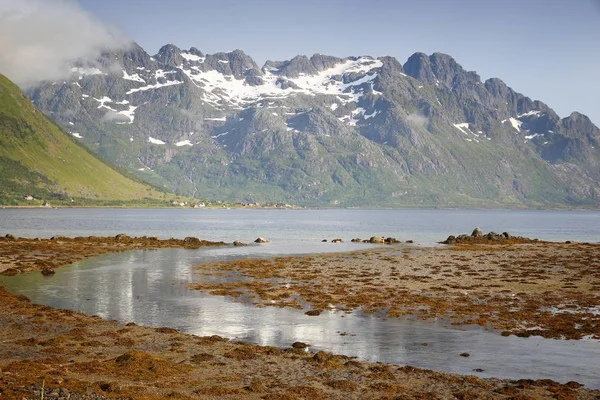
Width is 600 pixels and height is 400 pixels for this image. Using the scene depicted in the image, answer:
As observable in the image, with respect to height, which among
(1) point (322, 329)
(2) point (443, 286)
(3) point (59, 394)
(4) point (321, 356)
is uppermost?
(3) point (59, 394)

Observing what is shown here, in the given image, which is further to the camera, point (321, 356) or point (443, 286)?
point (443, 286)

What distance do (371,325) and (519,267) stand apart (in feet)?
150

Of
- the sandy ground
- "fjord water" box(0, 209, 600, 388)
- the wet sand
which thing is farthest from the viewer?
the wet sand

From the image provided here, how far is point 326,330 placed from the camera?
38.9 m

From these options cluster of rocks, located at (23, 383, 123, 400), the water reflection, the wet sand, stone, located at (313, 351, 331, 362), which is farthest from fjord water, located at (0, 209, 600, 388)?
cluster of rocks, located at (23, 383, 123, 400)

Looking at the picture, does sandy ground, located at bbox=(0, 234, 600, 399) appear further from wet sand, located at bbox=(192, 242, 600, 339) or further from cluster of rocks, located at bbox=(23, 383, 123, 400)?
wet sand, located at bbox=(192, 242, 600, 339)

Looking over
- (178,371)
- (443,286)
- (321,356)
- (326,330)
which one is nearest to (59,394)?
(178,371)

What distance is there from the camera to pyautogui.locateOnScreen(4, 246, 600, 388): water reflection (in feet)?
100

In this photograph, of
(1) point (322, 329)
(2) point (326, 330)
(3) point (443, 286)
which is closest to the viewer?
(2) point (326, 330)

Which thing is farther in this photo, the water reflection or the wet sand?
the wet sand

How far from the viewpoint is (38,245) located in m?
100

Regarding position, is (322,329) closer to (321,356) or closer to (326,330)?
(326,330)

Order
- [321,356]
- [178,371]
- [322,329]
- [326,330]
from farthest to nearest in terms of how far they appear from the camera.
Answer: [322,329] < [326,330] < [321,356] < [178,371]

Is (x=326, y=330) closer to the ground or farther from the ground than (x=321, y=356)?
closer to the ground
